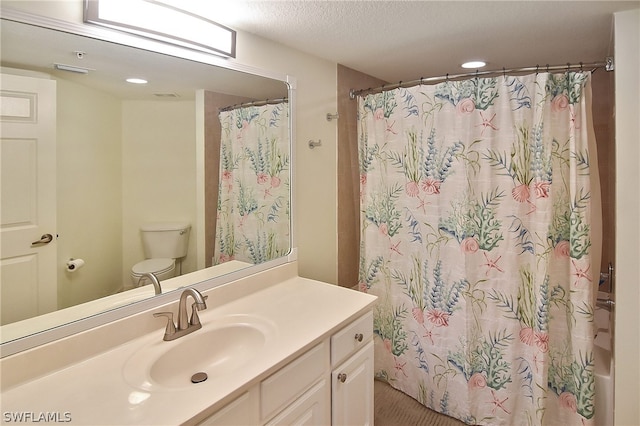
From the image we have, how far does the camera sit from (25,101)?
1.09 metres

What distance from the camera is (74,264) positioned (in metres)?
1.25

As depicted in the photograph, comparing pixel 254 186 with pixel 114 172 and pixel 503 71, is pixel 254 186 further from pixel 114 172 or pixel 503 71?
pixel 503 71

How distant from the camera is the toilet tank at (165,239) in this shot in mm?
1461

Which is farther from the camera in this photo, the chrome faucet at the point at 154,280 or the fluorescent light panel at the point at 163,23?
the chrome faucet at the point at 154,280

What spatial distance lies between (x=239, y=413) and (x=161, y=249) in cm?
77

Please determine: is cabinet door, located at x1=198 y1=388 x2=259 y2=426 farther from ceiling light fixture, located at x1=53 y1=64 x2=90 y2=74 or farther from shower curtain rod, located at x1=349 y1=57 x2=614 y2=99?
shower curtain rod, located at x1=349 y1=57 x2=614 y2=99

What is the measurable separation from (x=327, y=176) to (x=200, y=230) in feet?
3.22

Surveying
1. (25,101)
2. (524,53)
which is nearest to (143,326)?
(25,101)

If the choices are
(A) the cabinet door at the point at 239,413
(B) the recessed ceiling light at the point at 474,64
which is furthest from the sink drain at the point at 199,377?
(B) the recessed ceiling light at the point at 474,64

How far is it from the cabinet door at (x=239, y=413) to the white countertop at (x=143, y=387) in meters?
0.05

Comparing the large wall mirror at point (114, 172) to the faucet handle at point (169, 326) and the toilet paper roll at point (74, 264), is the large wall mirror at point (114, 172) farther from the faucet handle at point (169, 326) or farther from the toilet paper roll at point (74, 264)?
the faucet handle at point (169, 326)

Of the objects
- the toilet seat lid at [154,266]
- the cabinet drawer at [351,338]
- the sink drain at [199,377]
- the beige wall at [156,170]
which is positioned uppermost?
the beige wall at [156,170]

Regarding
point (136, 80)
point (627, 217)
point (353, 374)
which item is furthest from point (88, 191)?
point (627, 217)

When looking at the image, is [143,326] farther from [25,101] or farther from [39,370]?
[25,101]
